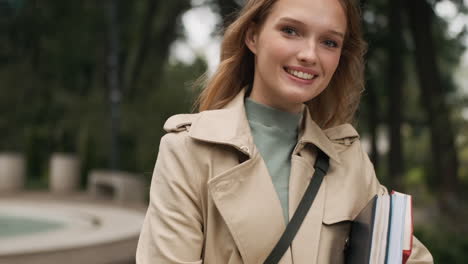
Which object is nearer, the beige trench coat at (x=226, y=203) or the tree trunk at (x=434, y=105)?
the beige trench coat at (x=226, y=203)

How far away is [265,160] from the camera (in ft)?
5.77

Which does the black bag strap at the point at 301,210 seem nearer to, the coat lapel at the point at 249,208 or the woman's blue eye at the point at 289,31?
the coat lapel at the point at 249,208

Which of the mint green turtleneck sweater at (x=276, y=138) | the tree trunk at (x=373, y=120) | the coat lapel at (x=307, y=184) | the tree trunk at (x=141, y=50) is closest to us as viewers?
the coat lapel at (x=307, y=184)

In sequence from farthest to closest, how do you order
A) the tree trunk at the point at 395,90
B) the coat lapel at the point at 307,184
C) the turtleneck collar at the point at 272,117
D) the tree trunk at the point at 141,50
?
the tree trunk at the point at 141,50 → the tree trunk at the point at 395,90 → the turtleneck collar at the point at 272,117 → the coat lapel at the point at 307,184

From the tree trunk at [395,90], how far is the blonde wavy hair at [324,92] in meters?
10.4

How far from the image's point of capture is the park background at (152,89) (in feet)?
32.2

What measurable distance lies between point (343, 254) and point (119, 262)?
444 cm

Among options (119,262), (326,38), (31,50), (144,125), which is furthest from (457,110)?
(31,50)

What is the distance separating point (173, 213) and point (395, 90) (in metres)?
14.4

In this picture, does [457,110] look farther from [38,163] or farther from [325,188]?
[38,163]

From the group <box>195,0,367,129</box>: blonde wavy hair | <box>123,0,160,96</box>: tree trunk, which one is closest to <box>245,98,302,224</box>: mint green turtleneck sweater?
<box>195,0,367,129</box>: blonde wavy hair

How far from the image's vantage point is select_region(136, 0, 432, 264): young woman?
5.26 feet

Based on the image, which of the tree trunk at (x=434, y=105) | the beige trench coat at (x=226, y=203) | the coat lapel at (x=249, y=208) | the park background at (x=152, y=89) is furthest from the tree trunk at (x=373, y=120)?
the coat lapel at (x=249, y=208)

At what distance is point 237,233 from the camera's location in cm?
158
